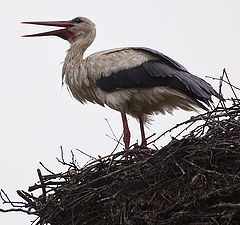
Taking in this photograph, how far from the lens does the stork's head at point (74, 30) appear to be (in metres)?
8.09

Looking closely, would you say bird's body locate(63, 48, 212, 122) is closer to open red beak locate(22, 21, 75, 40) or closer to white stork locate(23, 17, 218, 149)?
white stork locate(23, 17, 218, 149)

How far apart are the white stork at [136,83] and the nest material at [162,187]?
144cm

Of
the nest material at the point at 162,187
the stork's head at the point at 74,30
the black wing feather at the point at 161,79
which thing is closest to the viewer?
the nest material at the point at 162,187

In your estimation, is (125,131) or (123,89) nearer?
(123,89)

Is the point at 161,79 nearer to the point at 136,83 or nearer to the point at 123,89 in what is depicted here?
the point at 136,83

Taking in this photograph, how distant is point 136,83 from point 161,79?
0.88 ft

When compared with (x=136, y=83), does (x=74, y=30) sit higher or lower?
higher

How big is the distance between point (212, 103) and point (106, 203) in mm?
1979

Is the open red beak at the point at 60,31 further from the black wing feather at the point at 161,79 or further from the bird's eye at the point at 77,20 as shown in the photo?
the black wing feather at the point at 161,79

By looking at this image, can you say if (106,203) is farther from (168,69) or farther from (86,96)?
(86,96)

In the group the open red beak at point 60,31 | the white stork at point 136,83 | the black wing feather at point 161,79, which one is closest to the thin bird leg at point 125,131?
the white stork at point 136,83

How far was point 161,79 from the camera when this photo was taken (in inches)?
271

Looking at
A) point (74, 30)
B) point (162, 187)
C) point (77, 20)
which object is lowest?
point (162, 187)

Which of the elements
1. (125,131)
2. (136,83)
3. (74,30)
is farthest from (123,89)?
(74,30)
